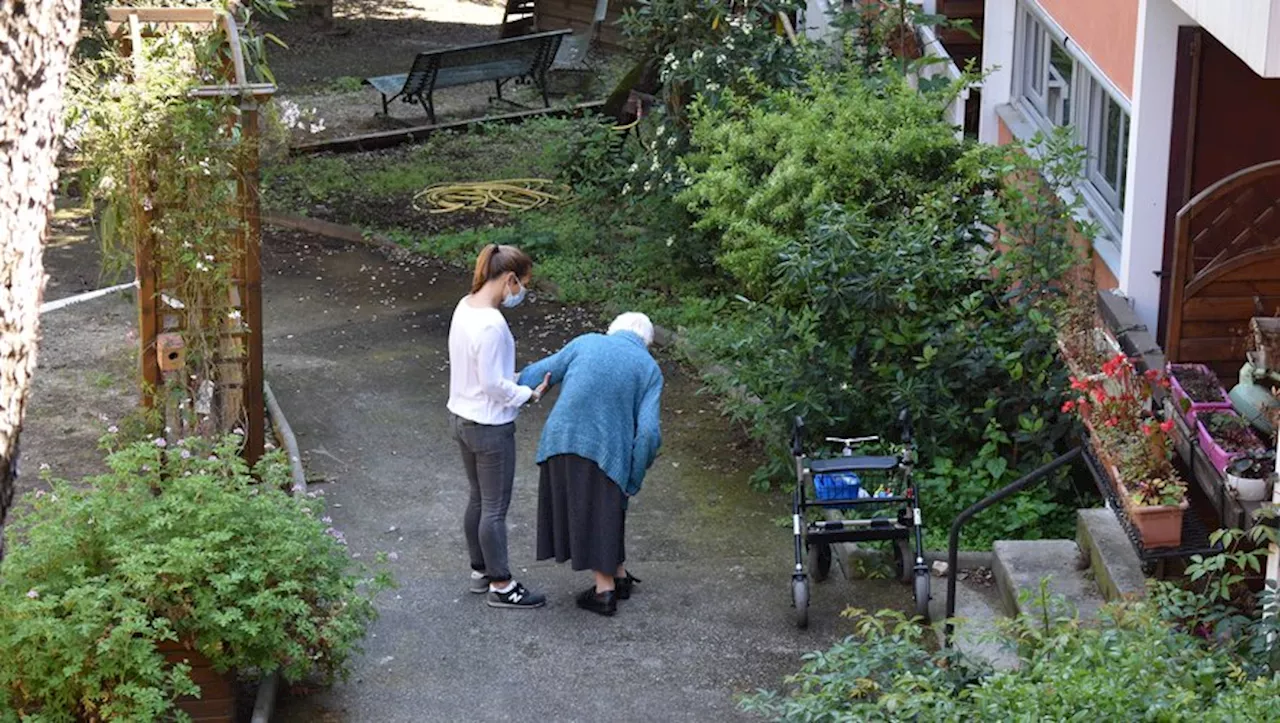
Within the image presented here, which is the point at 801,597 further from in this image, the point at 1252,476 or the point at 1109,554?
the point at 1252,476

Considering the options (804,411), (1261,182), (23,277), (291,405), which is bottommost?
(291,405)

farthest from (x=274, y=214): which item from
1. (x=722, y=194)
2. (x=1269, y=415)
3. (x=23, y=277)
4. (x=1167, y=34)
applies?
(x=23, y=277)

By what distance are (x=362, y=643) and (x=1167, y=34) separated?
4.75 m

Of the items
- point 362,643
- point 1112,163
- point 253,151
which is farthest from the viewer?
point 1112,163

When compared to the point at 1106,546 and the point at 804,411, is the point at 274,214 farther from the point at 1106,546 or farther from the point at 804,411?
the point at 1106,546

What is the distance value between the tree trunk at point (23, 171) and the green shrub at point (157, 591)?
364 cm

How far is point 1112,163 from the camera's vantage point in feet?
34.9

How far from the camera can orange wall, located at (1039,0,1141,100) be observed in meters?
9.66

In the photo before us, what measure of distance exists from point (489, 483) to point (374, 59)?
16737 mm

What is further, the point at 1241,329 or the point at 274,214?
the point at 274,214

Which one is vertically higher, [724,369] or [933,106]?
[933,106]

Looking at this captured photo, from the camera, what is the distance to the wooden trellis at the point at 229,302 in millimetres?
9719

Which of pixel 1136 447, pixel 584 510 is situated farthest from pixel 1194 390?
pixel 584 510

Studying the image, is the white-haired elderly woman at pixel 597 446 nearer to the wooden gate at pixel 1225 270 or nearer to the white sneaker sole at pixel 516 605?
the white sneaker sole at pixel 516 605
